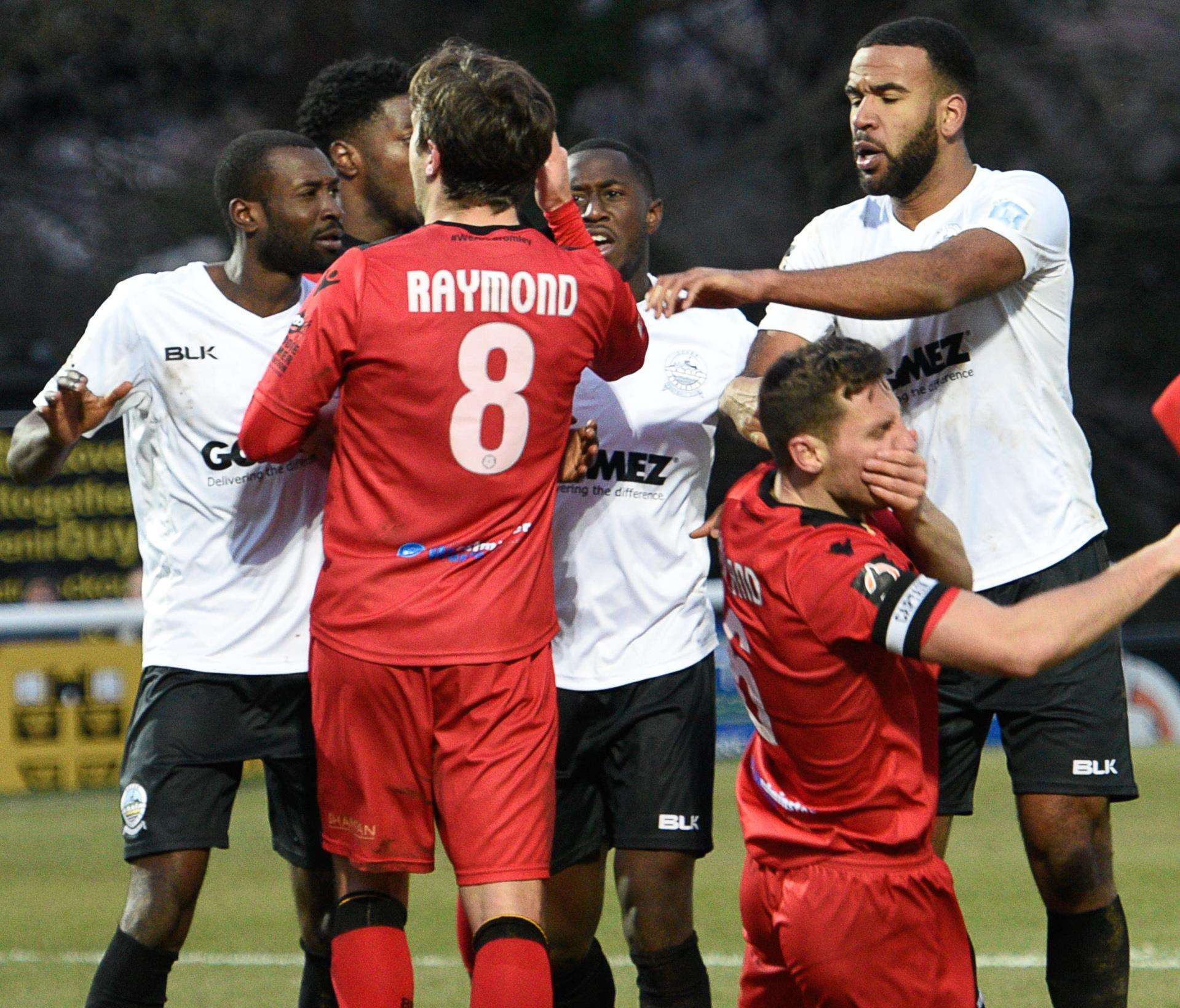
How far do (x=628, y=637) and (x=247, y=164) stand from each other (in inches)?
59.6

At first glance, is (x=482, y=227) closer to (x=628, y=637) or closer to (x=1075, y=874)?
(x=628, y=637)

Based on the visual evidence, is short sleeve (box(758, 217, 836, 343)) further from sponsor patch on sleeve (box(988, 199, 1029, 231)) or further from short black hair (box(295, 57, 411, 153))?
short black hair (box(295, 57, 411, 153))

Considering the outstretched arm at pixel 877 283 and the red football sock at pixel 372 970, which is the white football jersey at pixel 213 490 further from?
the outstretched arm at pixel 877 283

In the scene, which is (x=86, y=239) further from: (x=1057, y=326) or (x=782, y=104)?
(x=1057, y=326)

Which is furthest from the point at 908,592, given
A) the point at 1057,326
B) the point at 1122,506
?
the point at 1122,506

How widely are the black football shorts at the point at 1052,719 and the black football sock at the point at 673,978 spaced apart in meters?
0.71

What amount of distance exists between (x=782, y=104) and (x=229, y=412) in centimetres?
1587

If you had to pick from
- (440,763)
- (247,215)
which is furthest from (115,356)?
(440,763)

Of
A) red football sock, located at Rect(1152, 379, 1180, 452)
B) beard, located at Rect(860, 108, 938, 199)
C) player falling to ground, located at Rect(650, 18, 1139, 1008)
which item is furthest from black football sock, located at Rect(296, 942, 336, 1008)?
red football sock, located at Rect(1152, 379, 1180, 452)

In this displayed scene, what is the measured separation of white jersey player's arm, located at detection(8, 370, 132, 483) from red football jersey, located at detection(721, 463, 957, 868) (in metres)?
1.45

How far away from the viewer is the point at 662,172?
1917cm

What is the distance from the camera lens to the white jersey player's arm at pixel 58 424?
14.0 feet

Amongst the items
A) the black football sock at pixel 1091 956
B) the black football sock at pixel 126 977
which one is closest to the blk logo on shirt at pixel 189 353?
the black football sock at pixel 126 977

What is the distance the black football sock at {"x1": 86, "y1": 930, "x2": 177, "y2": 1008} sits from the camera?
4352 millimetres
